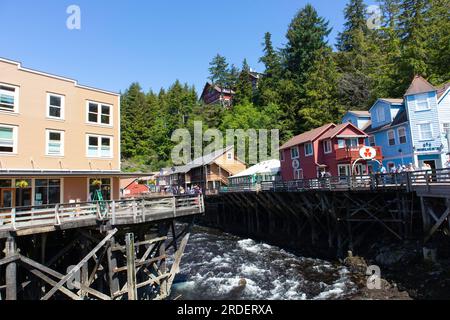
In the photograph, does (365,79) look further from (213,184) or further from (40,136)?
(40,136)

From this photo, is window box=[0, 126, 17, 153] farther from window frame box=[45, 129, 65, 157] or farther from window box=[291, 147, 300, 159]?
window box=[291, 147, 300, 159]

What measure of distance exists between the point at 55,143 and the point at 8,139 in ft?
6.73

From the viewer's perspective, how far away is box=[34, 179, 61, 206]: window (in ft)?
47.8

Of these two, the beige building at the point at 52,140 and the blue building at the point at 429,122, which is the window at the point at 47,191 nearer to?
the beige building at the point at 52,140

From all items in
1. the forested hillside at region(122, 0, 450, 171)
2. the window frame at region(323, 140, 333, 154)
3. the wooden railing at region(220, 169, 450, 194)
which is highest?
the forested hillside at region(122, 0, 450, 171)

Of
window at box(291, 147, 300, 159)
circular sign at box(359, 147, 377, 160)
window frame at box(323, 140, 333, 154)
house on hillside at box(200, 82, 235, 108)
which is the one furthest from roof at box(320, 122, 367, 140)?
Answer: house on hillside at box(200, 82, 235, 108)

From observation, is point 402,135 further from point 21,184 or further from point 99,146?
point 21,184

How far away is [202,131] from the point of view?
6594 cm

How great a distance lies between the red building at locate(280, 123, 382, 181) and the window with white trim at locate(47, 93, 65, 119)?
2324 cm

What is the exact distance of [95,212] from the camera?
1252cm

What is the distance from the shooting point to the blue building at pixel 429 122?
26264mm

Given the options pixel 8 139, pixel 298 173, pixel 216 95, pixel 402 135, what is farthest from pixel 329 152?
pixel 216 95
